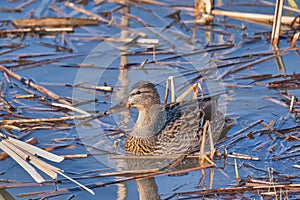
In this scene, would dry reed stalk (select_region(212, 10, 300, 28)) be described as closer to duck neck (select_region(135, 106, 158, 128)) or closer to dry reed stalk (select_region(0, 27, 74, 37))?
dry reed stalk (select_region(0, 27, 74, 37))

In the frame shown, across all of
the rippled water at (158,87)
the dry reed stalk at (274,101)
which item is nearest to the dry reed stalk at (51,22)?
the rippled water at (158,87)

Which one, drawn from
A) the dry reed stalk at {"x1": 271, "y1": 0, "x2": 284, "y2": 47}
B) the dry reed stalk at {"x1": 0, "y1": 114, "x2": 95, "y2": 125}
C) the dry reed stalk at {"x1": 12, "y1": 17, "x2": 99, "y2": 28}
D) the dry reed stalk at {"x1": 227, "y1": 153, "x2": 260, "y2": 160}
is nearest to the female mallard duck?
the dry reed stalk at {"x1": 0, "y1": 114, "x2": 95, "y2": 125}

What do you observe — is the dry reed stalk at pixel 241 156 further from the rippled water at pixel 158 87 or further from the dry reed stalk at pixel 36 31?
the dry reed stalk at pixel 36 31

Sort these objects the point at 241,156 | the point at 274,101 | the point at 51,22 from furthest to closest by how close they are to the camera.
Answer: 1. the point at 51,22
2. the point at 274,101
3. the point at 241,156

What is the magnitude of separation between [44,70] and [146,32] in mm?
1603

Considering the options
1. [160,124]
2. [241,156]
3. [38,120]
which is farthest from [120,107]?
[241,156]

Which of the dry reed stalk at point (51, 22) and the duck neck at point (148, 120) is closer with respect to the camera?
the duck neck at point (148, 120)

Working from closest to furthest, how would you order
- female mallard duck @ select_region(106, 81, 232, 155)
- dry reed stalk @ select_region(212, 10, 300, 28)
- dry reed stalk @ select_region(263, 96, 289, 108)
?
female mallard duck @ select_region(106, 81, 232, 155)
dry reed stalk @ select_region(263, 96, 289, 108)
dry reed stalk @ select_region(212, 10, 300, 28)

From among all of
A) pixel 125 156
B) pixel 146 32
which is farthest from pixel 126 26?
pixel 125 156

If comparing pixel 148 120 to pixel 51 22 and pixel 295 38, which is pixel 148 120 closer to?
pixel 295 38

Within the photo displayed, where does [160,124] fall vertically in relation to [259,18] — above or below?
below

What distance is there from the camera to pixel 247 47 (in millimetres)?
8922

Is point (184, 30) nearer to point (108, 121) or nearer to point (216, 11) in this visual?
point (216, 11)

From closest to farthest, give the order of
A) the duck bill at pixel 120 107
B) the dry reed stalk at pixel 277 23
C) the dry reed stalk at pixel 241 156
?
the dry reed stalk at pixel 241 156 → the duck bill at pixel 120 107 → the dry reed stalk at pixel 277 23
